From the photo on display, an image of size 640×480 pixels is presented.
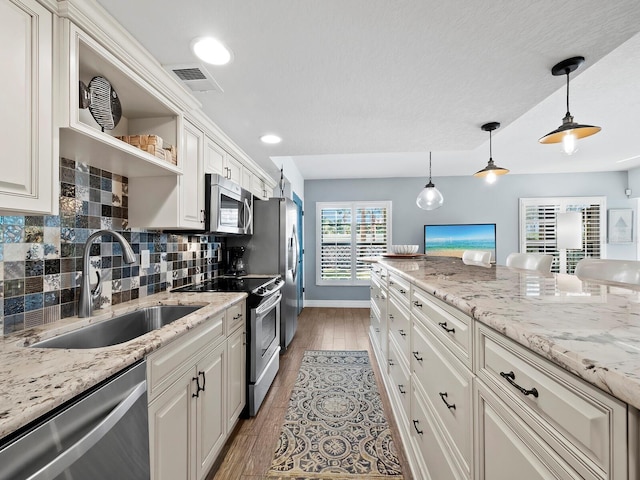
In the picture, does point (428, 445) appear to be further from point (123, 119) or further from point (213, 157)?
point (123, 119)

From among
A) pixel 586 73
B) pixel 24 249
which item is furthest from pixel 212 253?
pixel 586 73

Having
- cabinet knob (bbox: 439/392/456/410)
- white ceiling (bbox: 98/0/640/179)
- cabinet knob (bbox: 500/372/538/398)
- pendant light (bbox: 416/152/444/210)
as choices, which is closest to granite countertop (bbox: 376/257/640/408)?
cabinet knob (bbox: 500/372/538/398)

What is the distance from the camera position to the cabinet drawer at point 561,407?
17.9 inches

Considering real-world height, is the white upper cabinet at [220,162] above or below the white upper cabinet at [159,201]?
above

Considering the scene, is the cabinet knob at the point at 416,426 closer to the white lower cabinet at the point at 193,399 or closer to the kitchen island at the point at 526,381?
the kitchen island at the point at 526,381

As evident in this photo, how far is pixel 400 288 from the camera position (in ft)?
6.36

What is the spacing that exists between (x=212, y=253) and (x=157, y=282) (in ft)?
3.08

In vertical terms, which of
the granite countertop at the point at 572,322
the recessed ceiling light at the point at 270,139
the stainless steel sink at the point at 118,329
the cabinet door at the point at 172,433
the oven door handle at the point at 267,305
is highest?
the recessed ceiling light at the point at 270,139

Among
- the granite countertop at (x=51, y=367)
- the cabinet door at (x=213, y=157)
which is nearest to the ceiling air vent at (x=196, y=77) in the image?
the cabinet door at (x=213, y=157)

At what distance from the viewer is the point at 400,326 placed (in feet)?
6.37

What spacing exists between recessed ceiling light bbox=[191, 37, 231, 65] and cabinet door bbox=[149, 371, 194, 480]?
154 centimetres

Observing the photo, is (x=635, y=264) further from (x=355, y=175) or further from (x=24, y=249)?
(x=355, y=175)

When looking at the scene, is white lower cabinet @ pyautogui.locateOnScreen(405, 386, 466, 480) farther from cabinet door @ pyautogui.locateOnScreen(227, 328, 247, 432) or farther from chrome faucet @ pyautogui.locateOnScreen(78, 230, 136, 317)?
chrome faucet @ pyautogui.locateOnScreen(78, 230, 136, 317)

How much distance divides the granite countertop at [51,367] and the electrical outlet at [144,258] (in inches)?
23.8
